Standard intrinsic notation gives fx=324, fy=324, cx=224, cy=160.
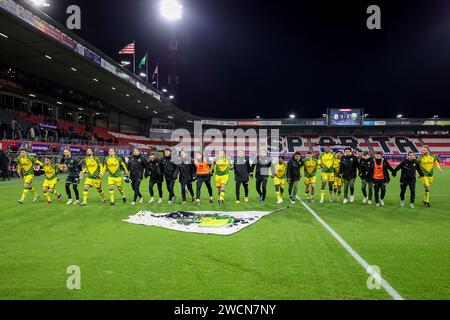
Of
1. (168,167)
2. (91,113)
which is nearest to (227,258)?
(168,167)

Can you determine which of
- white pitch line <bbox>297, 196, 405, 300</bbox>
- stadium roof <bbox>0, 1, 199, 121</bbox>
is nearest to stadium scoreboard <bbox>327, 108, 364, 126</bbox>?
stadium roof <bbox>0, 1, 199, 121</bbox>

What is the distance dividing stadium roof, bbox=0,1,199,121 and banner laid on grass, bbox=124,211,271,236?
15892mm

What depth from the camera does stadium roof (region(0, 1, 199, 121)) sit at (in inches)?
792

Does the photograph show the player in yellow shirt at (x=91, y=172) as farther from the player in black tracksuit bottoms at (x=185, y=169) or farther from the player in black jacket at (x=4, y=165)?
the player in black jacket at (x=4, y=165)

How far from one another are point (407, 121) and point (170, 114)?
42.7 meters

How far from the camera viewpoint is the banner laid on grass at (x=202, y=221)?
7773 millimetres

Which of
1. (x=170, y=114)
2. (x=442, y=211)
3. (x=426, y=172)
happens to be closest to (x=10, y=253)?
(x=442, y=211)

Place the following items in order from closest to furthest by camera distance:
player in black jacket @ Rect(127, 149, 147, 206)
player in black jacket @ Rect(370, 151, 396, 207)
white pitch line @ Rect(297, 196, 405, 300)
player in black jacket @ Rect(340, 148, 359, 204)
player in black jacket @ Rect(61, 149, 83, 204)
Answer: white pitch line @ Rect(297, 196, 405, 300), player in black jacket @ Rect(370, 151, 396, 207), player in black jacket @ Rect(61, 149, 83, 204), player in black jacket @ Rect(127, 149, 147, 206), player in black jacket @ Rect(340, 148, 359, 204)

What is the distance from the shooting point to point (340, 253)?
5.89 m

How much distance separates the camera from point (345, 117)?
182ft

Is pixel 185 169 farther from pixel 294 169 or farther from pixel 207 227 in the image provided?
pixel 207 227

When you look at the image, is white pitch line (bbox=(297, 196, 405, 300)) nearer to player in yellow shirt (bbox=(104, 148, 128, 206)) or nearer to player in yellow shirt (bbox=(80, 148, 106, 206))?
player in yellow shirt (bbox=(104, 148, 128, 206))

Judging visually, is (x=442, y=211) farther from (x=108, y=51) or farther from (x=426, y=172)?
(x=108, y=51)

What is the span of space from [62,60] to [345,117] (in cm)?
4430
